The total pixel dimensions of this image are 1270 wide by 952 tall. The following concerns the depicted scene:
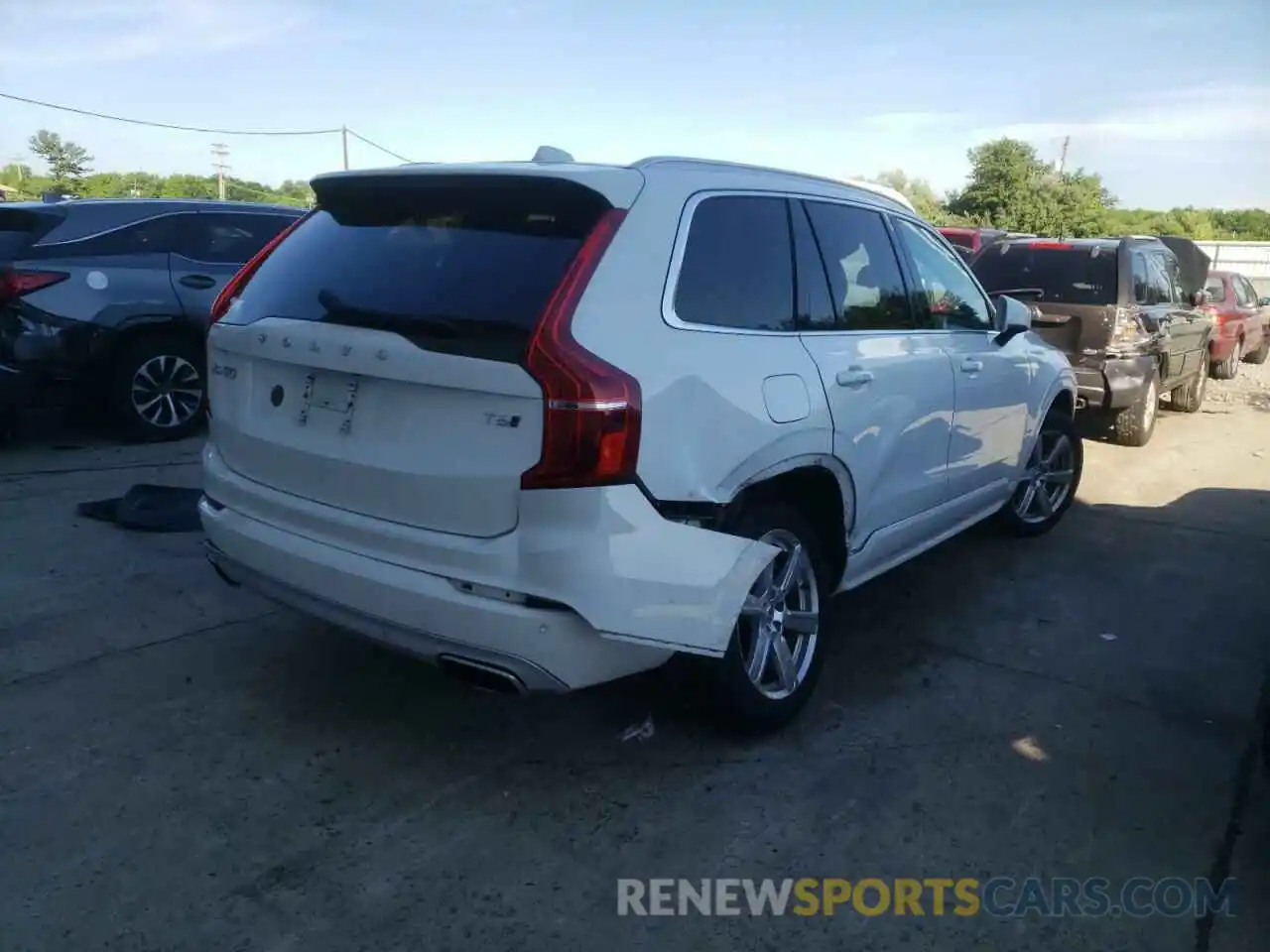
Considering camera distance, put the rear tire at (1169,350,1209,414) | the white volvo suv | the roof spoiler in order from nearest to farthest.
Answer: the white volvo suv < the rear tire at (1169,350,1209,414) < the roof spoiler

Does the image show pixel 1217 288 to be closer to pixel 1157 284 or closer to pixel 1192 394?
pixel 1192 394

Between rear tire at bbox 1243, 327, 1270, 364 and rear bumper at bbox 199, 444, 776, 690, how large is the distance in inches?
690

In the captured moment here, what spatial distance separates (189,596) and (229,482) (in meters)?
1.43

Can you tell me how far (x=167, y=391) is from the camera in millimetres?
7770

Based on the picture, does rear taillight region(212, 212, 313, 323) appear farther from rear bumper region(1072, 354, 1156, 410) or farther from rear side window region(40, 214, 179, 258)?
rear bumper region(1072, 354, 1156, 410)

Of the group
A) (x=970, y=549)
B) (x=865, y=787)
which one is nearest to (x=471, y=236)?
(x=865, y=787)

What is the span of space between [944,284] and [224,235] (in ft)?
18.8

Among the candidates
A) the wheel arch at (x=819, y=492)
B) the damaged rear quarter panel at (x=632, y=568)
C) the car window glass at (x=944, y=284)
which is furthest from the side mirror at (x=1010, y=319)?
the damaged rear quarter panel at (x=632, y=568)

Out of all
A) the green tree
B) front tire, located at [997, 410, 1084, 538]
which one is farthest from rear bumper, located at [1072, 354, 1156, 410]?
the green tree

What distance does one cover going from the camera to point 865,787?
134 inches

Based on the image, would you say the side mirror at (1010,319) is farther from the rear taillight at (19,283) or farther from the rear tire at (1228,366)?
the rear tire at (1228,366)

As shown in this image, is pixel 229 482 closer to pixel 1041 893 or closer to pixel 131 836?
pixel 131 836

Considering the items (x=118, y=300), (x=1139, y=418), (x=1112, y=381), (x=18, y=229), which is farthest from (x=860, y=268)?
(x=18, y=229)

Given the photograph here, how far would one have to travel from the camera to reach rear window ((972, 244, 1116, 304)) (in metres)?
8.46
